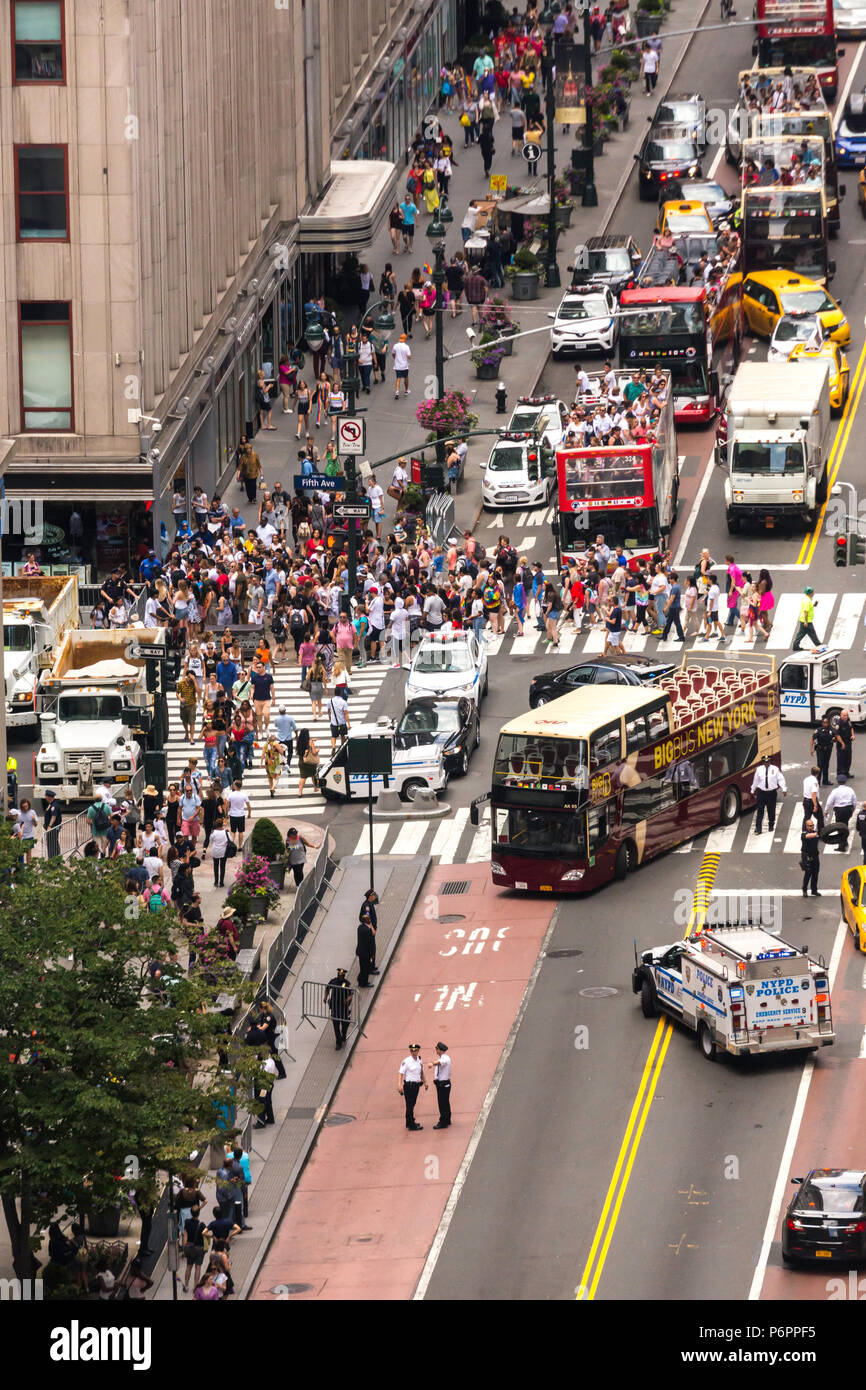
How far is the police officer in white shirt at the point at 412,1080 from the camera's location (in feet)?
137

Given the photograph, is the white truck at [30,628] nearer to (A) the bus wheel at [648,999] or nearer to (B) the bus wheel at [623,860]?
(B) the bus wheel at [623,860]

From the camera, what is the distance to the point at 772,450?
6688 cm

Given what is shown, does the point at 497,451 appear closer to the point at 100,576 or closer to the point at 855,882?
the point at 100,576

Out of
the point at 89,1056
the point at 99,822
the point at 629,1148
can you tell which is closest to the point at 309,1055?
the point at 629,1148

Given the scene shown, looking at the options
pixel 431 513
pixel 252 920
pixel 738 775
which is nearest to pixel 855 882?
pixel 738 775

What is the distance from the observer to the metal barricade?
45.5m

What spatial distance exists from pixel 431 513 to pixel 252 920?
22575 mm

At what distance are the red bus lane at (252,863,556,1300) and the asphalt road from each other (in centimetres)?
45

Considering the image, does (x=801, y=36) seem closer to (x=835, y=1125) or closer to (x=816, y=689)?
(x=816, y=689)

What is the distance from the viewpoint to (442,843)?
5362 cm

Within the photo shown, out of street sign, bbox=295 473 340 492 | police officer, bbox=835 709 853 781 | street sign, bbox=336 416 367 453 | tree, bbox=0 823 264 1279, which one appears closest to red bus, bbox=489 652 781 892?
police officer, bbox=835 709 853 781

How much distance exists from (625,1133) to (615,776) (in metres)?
9.92

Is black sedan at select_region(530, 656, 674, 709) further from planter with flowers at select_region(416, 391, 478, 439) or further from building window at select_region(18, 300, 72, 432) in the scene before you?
planter with flowers at select_region(416, 391, 478, 439)

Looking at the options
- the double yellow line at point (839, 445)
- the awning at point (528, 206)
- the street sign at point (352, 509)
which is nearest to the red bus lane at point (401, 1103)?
the street sign at point (352, 509)
